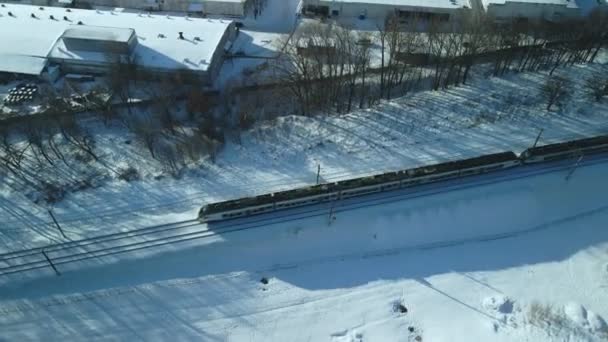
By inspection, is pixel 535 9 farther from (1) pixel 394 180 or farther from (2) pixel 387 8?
(1) pixel 394 180

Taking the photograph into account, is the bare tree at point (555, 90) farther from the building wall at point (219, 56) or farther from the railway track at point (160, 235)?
the building wall at point (219, 56)

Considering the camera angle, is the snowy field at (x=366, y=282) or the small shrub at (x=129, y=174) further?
the small shrub at (x=129, y=174)

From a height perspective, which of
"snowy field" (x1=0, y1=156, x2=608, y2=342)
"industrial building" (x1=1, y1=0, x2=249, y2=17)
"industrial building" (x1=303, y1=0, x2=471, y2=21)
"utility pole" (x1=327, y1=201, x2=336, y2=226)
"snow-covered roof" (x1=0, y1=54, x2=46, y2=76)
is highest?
"industrial building" (x1=303, y1=0, x2=471, y2=21)

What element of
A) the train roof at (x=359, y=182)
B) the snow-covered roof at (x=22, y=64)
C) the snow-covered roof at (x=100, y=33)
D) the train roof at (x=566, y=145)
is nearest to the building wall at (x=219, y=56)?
the snow-covered roof at (x=100, y=33)

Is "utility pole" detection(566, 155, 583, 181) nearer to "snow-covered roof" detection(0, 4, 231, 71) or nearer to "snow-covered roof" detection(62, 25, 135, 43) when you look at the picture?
"snow-covered roof" detection(0, 4, 231, 71)

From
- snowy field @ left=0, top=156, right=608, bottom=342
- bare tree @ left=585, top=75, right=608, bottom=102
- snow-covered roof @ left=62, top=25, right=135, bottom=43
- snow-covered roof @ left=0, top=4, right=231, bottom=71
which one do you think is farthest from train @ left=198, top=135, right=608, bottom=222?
snow-covered roof @ left=62, top=25, right=135, bottom=43

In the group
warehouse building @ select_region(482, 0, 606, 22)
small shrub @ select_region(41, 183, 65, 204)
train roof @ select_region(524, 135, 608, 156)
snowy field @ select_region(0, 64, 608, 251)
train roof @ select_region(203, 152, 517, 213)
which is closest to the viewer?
train roof @ select_region(203, 152, 517, 213)

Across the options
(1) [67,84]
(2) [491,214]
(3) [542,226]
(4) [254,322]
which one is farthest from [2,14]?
(3) [542,226]
